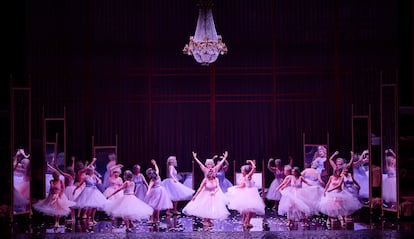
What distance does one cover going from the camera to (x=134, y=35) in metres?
12.7

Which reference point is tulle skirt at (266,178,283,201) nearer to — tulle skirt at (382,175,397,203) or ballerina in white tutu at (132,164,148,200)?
tulle skirt at (382,175,397,203)

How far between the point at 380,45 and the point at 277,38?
2.19m

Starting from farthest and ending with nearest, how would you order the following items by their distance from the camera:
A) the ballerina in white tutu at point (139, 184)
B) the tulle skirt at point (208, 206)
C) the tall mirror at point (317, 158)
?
the tall mirror at point (317, 158) < the ballerina in white tutu at point (139, 184) < the tulle skirt at point (208, 206)

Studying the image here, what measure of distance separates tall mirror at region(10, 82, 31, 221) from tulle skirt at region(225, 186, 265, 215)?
150 inches

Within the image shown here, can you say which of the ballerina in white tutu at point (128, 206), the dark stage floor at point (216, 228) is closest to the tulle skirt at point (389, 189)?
the dark stage floor at point (216, 228)

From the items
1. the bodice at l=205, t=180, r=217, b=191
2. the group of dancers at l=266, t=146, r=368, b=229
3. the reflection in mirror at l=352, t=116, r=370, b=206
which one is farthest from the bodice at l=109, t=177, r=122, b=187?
the reflection in mirror at l=352, t=116, r=370, b=206

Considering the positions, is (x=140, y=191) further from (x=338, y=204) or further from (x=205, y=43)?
(x=338, y=204)

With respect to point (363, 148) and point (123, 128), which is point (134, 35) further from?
point (363, 148)

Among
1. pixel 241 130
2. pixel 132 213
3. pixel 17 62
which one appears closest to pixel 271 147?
pixel 241 130

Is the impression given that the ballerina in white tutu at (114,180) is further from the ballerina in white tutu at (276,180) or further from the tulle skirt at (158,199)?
the ballerina in white tutu at (276,180)

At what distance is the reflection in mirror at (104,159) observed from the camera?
11539mm

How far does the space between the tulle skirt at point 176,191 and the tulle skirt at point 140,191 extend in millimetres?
641

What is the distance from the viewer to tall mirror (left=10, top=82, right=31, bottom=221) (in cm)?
1052

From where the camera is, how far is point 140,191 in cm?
1045
